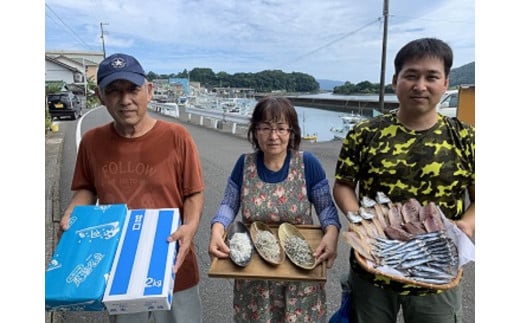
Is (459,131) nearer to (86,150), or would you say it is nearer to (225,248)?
(225,248)

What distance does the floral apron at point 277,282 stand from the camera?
1854 mm

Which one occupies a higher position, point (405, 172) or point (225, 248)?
point (405, 172)

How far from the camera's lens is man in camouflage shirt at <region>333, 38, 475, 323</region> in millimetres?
1500

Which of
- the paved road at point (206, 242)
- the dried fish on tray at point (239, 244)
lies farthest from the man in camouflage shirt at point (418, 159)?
the paved road at point (206, 242)

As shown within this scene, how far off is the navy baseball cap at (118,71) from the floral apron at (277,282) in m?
0.75

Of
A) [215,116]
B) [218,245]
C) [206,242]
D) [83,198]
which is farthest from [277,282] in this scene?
[215,116]

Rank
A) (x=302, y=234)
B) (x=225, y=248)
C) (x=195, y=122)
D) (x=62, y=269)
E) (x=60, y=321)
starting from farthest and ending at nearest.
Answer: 1. (x=195, y=122)
2. (x=60, y=321)
3. (x=302, y=234)
4. (x=225, y=248)
5. (x=62, y=269)

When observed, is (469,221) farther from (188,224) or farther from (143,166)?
(143,166)

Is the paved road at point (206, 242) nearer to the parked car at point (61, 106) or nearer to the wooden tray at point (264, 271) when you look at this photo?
the wooden tray at point (264, 271)

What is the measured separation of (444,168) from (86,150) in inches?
68.5

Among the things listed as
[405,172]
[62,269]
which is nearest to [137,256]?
[62,269]

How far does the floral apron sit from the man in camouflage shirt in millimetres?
281

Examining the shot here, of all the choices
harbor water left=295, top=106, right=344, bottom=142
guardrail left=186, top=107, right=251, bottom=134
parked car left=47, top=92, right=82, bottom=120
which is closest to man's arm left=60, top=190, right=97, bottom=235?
harbor water left=295, top=106, right=344, bottom=142

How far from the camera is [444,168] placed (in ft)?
5.08
